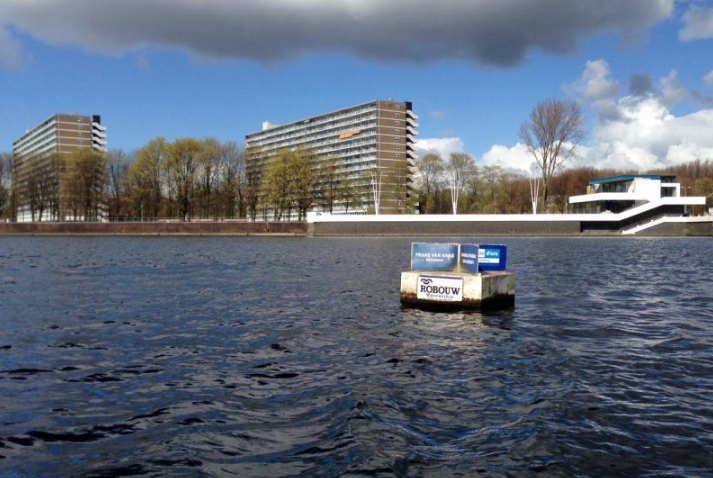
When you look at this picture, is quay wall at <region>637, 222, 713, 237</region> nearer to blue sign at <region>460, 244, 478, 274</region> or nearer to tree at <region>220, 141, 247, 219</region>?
tree at <region>220, 141, 247, 219</region>

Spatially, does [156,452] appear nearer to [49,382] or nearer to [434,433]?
[434,433]

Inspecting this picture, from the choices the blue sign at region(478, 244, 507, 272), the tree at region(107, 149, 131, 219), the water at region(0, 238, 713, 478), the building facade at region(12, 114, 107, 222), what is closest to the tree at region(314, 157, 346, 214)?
the tree at region(107, 149, 131, 219)

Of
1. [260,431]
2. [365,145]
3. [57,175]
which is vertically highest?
[365,145]

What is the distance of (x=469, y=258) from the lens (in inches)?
663

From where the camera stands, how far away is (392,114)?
545 ft

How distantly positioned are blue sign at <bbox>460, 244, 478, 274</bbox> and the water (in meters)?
A: 1.65

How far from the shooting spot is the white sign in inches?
641

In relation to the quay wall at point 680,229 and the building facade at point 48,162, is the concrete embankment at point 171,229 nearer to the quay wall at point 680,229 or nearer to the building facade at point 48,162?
the building facade at point 48,162

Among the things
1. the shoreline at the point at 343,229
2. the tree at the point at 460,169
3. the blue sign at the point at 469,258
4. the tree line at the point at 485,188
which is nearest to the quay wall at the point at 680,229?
the shoreline at the point at 343,229

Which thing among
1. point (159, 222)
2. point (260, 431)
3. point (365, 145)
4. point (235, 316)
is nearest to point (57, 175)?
point (159, 222)

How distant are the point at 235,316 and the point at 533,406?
930cm

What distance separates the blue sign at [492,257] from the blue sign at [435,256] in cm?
128

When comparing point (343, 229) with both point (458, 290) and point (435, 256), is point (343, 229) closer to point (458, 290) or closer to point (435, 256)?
point (435, 256)

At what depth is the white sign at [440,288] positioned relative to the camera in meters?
16.3
